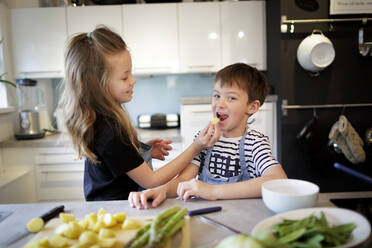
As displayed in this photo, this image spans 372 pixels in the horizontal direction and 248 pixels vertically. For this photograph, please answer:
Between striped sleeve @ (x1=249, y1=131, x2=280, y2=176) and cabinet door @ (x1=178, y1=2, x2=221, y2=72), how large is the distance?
5.39 ft

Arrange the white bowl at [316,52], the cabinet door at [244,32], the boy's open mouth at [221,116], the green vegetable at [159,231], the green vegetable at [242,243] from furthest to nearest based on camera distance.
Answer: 1. the cabinet door at [244,32]
2. the white bowl at [316,52]
3. the boy's open mouth at [221,116]
4. the green vegetable at [159,231]
5. the green vegetable at [242,243]

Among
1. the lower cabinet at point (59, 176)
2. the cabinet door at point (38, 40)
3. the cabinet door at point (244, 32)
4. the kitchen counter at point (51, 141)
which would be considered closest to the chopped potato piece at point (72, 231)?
the kitchen counter at point (51, 141)

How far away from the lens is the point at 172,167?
1030 millimetres

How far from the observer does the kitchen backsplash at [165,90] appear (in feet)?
9.84

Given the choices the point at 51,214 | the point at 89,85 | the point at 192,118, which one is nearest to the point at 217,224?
the point at 51,214

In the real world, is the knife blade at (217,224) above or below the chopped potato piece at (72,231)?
below

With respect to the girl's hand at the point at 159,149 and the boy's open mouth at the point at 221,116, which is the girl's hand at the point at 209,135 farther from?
the girl's hand at the point at 159,149

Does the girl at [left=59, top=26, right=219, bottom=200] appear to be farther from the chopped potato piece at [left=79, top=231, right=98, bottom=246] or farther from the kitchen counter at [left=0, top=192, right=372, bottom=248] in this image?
the chopped potato piece at [left=79, top=231, right=98, bottom=246]

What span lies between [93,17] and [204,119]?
133 centimetres

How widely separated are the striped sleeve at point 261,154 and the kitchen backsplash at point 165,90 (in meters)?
1.97

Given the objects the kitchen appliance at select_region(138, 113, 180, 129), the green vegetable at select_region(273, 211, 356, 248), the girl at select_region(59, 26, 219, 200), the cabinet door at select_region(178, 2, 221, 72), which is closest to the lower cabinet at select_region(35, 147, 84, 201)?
the kitchen appliance at select_region(138, 113, 180, 129)

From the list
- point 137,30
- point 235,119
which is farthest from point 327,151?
point 137,30

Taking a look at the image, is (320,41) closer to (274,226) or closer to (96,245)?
(274,226)

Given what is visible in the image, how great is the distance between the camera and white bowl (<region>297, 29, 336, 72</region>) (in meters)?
2.15
